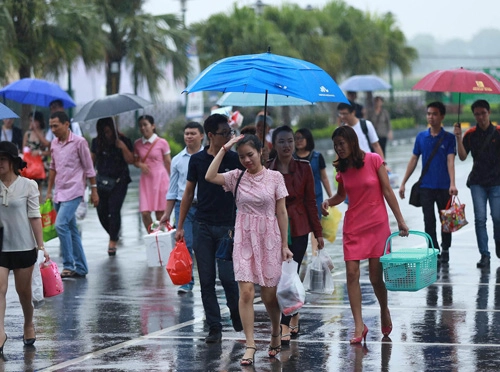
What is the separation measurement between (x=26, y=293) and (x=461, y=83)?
545 centimetres

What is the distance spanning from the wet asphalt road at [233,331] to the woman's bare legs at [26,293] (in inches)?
6.0

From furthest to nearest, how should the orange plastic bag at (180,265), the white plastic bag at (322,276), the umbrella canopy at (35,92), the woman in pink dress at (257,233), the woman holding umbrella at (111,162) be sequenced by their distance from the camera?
the umbrella canopy at (35,92), the woman holding umbrella at (111,162), the orange plastic bag at (180,265), the white plastic bag at (322,276), the woman in pink dress at (257,233)

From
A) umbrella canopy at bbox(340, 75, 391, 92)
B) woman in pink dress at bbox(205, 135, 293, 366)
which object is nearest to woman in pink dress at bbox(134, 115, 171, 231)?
woman in pink dress at bbox(205, 135, 293, 366)

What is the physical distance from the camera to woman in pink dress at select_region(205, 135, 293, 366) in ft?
26.5

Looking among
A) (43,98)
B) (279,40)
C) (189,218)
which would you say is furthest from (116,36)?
(189,218)

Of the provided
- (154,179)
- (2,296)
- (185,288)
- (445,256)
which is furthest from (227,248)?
(154,179)

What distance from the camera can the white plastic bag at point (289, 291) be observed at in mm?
8172

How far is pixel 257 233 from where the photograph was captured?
26.6ft

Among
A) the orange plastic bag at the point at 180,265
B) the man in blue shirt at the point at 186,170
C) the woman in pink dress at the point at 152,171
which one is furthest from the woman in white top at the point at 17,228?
the woman in pink dress at the point at 152,171

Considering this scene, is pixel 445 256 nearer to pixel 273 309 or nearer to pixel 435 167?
pixel 435 167

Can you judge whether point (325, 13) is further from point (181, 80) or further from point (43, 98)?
point (43, 98)

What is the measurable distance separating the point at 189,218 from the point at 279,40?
25770 millimetres

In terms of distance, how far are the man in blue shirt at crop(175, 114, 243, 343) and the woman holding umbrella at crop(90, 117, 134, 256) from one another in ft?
17.3

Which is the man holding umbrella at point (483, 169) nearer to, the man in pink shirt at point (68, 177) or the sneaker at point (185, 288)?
the sneaker at point (185, 288)
